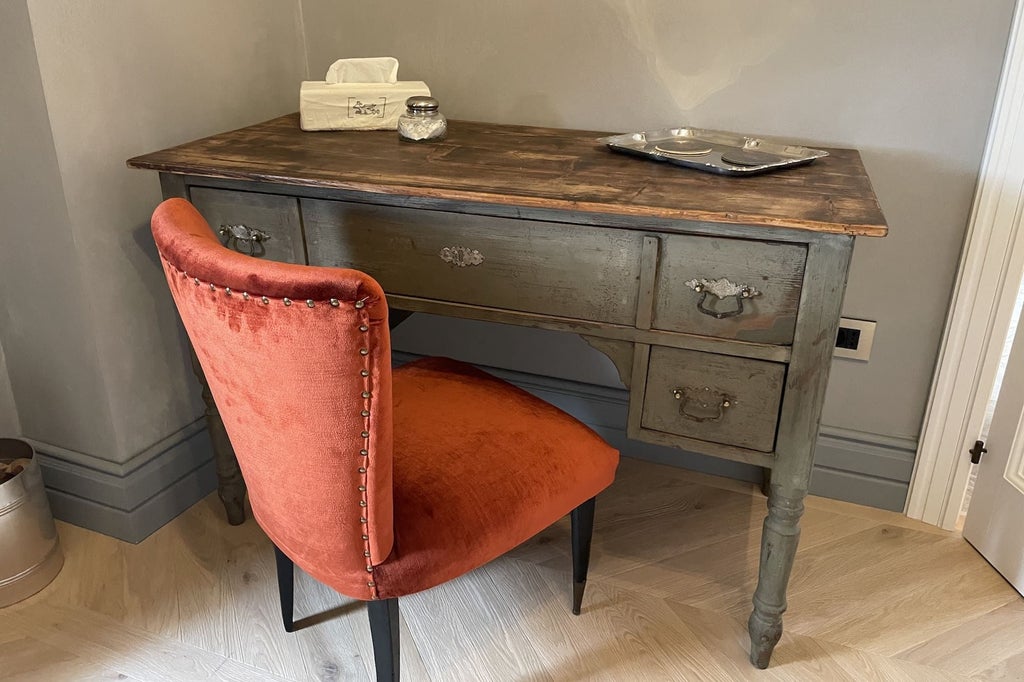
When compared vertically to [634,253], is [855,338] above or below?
below

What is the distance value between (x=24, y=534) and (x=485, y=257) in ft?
3.46

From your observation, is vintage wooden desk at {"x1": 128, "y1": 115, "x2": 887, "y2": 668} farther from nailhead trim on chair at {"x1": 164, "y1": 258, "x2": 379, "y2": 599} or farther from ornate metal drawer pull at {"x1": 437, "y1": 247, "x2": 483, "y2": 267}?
nailhead trim on chair at {"x1": 164, "y1": 258, "x2": 379, "y2": 599}

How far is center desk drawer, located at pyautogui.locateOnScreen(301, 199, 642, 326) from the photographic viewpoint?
1.25 m

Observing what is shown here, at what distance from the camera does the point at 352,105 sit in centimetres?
165

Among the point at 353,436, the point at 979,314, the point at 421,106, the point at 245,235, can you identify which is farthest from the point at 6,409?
the point at 979,314

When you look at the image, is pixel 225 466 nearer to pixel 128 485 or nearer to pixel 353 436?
pixel 128 485

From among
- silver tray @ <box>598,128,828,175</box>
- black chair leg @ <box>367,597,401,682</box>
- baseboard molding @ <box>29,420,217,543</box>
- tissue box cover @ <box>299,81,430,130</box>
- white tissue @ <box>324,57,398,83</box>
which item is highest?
white tissue @ <box>324,57,398,83</box>

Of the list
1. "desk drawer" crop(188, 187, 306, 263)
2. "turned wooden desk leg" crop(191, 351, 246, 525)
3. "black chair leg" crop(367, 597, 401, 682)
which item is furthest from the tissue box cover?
"black chair leg" crop(367, 597, 401, 682)

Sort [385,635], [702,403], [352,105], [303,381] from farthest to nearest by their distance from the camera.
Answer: [352,105] → [702,403] → [385,635] → [303,381]

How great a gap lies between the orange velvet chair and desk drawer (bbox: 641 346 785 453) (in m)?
0.14

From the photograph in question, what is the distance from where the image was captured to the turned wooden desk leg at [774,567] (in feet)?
4.25

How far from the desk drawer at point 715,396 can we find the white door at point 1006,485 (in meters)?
0.67

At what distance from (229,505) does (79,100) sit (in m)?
0.86

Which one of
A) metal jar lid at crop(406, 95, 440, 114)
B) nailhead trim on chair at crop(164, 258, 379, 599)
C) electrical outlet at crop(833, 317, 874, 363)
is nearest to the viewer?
nailhead trim on chair at crop(164, 258, 379, 599)
